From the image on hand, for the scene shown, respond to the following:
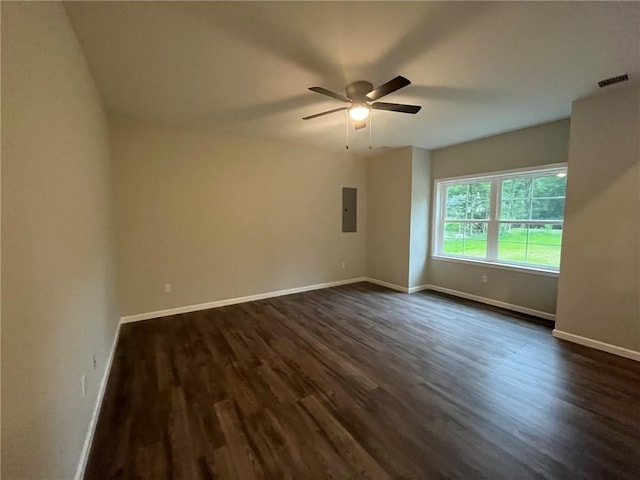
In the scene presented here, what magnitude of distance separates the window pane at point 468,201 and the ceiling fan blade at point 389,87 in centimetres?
293

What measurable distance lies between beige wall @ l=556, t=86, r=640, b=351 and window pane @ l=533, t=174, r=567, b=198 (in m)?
0.72

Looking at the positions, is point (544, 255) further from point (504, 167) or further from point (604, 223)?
point (504, 167)

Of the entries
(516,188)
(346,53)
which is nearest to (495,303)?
(516,188)

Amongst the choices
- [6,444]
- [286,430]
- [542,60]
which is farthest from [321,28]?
[286,430]

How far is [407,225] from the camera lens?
4805mm

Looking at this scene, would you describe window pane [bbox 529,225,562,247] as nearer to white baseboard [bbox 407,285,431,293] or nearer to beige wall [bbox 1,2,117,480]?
white baseboard [bbox 407,285,431,293]

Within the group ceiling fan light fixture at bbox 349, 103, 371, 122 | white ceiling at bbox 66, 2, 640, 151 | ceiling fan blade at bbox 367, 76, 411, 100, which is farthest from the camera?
ceiling fan light fixture at bbox 349, 103, 371, 122

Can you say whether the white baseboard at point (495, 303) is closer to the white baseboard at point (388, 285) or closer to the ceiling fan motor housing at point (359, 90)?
the white baseboard at point (388, 285)

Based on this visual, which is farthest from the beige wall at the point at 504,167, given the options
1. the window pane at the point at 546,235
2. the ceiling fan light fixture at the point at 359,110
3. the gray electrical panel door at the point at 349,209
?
the ceiling fan light fixture at the point at 359,110

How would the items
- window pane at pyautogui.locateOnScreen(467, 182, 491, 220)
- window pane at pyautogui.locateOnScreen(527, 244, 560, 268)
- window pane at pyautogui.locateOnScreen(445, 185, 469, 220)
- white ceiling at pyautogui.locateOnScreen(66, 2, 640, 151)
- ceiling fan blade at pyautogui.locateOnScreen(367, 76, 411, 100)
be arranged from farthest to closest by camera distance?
window pane at pyautogui.locateOnScreen(445, 185, 469, 220), window pane at pyautogui.locateOnScreen(467, 182, 491, 220), window pane at pyautogui.locateOnScreen(527, 244, 560, 268), ceiling fan blade at pyautogui.locateOnScreen(367, 76, 411, 100), white ceiling at pyautogui.locateOnScreen(66, 2, 640, 151)

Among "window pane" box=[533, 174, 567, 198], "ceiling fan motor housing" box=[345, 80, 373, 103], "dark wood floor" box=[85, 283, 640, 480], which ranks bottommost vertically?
"dark wood floor" box=[85, 283, 640, 480]

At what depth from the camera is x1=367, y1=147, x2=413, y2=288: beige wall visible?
15.9 feet

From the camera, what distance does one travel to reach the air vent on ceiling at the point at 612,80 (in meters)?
2.36

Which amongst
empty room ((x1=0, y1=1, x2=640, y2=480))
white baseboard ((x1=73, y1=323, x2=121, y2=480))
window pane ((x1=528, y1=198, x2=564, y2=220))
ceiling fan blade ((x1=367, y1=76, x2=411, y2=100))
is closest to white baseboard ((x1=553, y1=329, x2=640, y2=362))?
empty room ((x1=0, y1=1, x2=640, y2=480))
